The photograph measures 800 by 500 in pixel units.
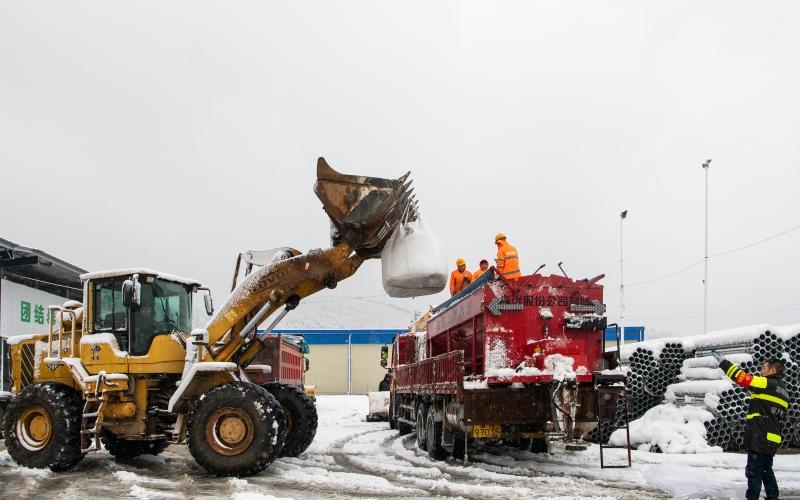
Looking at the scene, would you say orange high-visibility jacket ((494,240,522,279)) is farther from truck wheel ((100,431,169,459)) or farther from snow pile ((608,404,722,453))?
truck wheel ((100,431,169,459))

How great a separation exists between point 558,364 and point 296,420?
4271mm

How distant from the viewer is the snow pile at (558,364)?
30.7ft

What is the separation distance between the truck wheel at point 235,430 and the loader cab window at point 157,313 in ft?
5.28

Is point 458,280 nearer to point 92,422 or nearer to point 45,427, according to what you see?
point 92,422

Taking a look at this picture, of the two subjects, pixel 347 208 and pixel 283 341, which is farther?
pixel 283 341

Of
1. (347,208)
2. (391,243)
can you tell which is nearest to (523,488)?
(391,243)

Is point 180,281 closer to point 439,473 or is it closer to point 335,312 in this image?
point 439,473

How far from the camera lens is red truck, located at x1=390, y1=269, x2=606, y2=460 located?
9484 mm

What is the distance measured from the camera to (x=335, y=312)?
12781cm

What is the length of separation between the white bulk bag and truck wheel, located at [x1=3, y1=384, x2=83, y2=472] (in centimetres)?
473

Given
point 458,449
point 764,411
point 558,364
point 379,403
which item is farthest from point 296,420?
point 379,403

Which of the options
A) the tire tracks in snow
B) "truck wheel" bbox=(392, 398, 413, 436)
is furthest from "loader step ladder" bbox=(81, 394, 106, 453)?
"truck wheel" bbox=(392, 398, 413, 436)

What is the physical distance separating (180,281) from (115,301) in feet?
3.28

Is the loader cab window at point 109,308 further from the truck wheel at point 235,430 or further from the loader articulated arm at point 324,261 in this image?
the truck wheel at point 235,430
